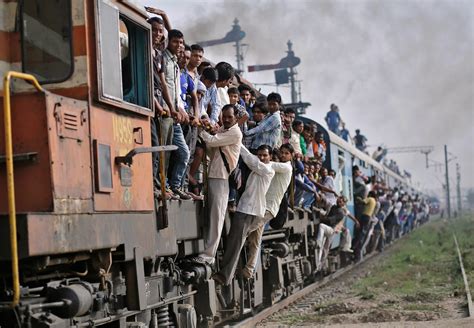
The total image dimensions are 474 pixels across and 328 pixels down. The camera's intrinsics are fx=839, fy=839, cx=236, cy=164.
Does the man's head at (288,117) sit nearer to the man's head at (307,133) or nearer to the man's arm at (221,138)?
the man's head at (307,133)

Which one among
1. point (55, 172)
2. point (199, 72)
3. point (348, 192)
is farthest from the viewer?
point (348, 192)

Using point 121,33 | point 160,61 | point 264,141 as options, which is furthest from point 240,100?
point 121,33

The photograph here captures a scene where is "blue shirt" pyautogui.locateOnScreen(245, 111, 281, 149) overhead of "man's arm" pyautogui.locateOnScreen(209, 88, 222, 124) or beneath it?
beneath

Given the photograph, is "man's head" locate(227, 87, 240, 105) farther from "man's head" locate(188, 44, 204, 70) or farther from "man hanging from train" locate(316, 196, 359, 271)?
"man hanging from train" locate(316, 196, 359, 271)

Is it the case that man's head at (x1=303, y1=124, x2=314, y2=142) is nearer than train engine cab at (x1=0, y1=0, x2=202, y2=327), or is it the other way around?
train engine cab at (x1=0, y1=0, x2=202, y2=327)

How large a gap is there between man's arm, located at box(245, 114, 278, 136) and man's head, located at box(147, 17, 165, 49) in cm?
338

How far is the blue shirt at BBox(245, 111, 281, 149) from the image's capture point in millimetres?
11078

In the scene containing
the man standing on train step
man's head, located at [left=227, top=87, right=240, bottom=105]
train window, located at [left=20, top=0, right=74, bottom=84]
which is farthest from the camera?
man's head, located at [left=227, top=87, right=240, bottom=105]

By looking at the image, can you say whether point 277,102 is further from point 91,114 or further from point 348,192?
point 348,192

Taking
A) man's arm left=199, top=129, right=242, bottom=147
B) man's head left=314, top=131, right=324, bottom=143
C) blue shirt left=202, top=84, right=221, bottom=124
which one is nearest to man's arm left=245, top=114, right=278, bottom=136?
blue shirt left=202, top=84, right=221, bottom=124

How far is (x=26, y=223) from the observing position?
5.03m

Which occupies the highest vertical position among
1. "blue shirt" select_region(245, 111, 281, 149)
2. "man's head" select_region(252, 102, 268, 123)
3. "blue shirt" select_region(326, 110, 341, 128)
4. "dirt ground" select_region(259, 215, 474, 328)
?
"blue shirt" select_region(326, 110, 341, 128)

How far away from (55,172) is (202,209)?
356 centimetres

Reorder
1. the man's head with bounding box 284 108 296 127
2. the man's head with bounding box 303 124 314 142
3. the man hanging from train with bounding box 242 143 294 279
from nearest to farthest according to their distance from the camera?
the man hanging from train with bounding box 242 143 294 279
the man's head with bounding box 284 108 296 127
the man's head with bounding box 303 124 314 142
